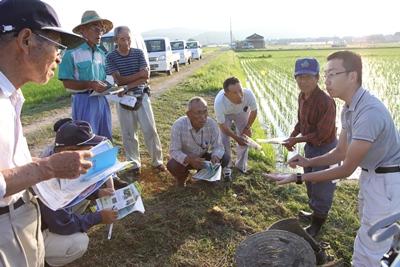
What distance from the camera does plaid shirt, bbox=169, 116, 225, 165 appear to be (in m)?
3.40

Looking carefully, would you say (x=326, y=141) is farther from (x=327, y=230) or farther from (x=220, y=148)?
(x=220, y=148)

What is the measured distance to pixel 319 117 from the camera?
2.83 m

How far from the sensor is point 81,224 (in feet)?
7.00

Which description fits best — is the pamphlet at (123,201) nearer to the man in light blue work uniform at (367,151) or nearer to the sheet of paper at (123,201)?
the sheet of paper at (123,201)

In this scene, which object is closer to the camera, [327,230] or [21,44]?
[21,44]

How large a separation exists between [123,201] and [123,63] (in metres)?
A: 1.91

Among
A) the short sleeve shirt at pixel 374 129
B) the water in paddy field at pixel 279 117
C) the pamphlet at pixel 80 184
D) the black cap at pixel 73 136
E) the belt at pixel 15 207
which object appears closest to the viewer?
the belt at pixel 15 207

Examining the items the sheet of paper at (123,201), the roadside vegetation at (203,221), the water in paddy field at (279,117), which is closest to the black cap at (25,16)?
the sheet of paper at (123,201)

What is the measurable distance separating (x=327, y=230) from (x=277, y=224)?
89 cm

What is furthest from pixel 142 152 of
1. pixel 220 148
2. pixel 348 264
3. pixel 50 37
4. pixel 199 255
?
pixel 50 37

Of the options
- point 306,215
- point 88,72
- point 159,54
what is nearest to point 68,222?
point 88,72

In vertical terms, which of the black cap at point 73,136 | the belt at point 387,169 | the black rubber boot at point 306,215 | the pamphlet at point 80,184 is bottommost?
the black rubber boot at point 306,215

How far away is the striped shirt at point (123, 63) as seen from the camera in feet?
12.1

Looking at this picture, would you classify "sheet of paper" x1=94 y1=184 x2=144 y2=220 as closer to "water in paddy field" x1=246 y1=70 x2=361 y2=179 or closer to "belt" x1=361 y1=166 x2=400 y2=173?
"belt" x1=361 y1=166 x2=400 y2=173
